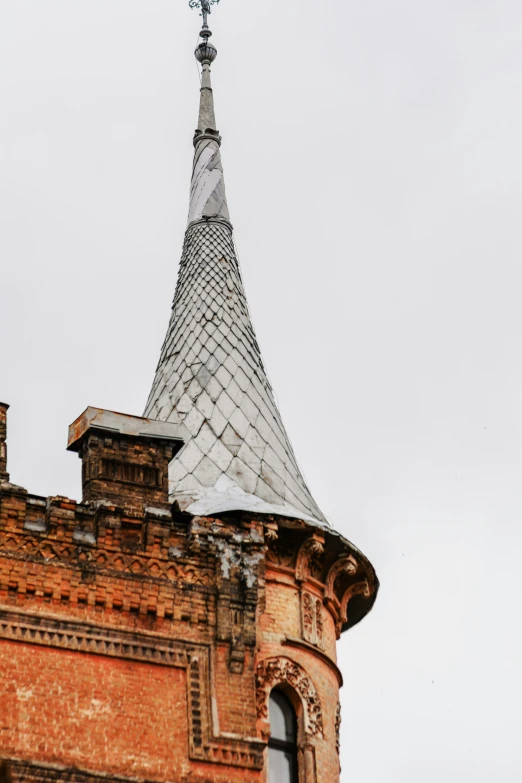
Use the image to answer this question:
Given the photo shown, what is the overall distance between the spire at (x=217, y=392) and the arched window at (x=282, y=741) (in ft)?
8.09

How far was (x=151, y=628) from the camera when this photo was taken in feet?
61.7

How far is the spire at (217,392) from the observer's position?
70.6ft

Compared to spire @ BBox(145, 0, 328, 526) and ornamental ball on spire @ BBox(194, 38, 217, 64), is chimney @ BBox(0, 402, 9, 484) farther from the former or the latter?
ornamental ball on spire @ BBox(194, 38, 217, 64)

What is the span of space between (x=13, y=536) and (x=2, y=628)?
1.21 m

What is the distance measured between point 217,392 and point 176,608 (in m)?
4.82

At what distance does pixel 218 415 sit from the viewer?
22750mm

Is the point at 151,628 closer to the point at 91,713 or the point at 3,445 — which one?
the point at 91,713

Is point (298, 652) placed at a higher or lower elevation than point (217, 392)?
lower

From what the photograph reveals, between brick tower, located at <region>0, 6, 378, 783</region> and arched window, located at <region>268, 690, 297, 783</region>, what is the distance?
0.02 meters

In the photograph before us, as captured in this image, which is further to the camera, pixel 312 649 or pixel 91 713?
pixel 312 649

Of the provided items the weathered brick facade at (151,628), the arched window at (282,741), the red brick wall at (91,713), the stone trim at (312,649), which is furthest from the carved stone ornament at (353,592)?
the red brick wall at (91,713)

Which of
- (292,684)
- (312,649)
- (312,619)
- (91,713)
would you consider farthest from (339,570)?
(91,713)

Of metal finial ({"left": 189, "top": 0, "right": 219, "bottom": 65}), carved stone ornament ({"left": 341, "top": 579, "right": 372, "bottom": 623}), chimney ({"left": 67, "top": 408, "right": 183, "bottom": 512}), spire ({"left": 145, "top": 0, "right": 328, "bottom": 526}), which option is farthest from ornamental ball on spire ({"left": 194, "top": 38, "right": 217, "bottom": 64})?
carved stone ornament ({"left": 341, "top": 579, "right": 372, "bottom": 623})

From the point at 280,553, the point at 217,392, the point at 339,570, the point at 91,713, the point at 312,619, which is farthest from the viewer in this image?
the point at 217,392
